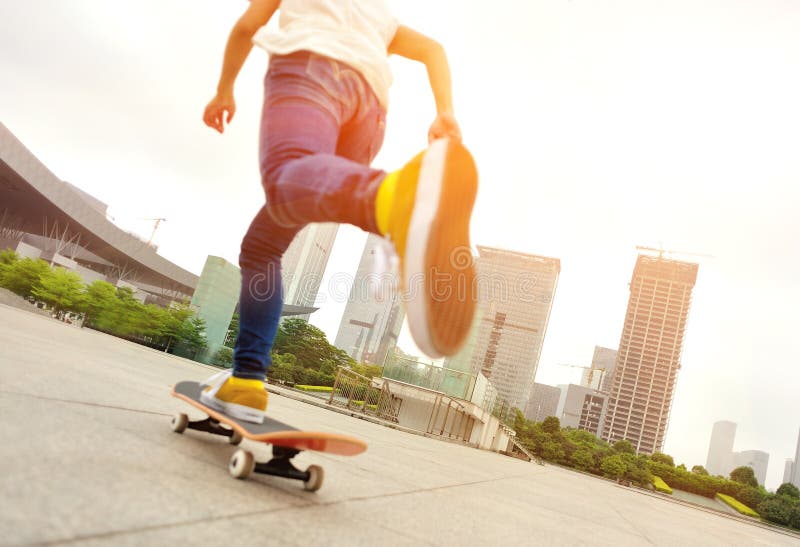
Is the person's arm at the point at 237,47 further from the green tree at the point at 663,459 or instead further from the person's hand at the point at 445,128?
the green tree at the point at 663,459

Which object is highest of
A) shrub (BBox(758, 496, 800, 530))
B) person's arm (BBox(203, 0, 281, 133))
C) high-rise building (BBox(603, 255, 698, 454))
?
high-rise building (BBox(603, 255, 698, 454))

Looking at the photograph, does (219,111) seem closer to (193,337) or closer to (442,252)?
(442,252)

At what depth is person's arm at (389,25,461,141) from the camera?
1447mm

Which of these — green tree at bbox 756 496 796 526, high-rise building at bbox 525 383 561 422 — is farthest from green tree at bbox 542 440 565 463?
high-rise building at bbox 525 383 561 422

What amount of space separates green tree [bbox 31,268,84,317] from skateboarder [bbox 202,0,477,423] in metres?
21.1

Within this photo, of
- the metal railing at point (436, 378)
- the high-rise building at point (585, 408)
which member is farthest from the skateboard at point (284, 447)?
the high-rise building at point (585, 408)

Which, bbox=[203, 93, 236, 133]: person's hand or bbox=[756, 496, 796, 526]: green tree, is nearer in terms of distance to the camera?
bbox=[203, 93, 236, 133]: person's hand

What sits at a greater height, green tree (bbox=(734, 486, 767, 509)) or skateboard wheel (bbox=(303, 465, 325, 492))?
skateboard wheel (bbox=(303, 465, 325, 492))

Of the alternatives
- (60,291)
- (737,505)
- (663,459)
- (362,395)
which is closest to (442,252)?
(362,395)

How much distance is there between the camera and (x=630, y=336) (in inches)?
5044

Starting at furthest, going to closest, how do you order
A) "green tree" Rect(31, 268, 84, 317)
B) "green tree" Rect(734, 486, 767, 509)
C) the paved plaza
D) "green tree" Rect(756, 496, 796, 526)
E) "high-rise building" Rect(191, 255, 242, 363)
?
"green tree" Rect(734, 486, 767, 509), "green tree" Rect(756, 496, 796, 526), "green tree" Rect(31, 268, 84, 317), "high-rise building" Rect(191, 255, 242, 363), the paved plaza

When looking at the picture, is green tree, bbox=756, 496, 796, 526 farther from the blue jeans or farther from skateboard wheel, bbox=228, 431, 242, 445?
the blue jeans

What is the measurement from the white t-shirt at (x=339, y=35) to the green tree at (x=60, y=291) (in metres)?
21.3

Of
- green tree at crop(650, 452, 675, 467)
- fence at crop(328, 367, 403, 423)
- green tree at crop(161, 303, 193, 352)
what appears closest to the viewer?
fence at crop(328, 367, 403, 423)
